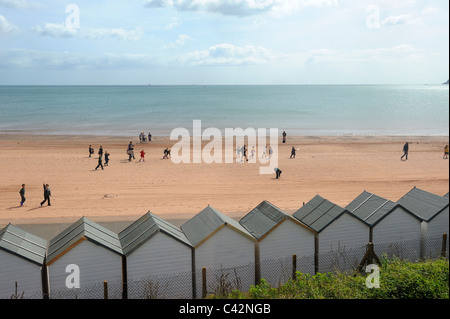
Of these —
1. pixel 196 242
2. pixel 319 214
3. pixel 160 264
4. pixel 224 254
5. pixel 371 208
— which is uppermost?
pixel 371 208

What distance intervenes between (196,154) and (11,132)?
33063 millimetres

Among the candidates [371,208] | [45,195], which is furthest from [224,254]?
[45,195]

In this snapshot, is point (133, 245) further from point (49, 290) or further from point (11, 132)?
point (11, 132)

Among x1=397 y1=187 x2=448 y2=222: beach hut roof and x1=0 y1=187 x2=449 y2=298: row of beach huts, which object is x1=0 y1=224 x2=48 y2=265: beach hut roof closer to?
x1=0 y1=187 x2=449 y2=298: row of beach huts

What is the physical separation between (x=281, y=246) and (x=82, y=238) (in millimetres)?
4370

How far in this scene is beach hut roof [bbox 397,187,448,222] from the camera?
11.8 m

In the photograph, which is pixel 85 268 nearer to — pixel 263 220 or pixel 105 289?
pixel 105 289

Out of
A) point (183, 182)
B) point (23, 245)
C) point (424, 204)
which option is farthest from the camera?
point (183, 182)

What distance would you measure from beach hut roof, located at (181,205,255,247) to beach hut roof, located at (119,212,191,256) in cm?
21

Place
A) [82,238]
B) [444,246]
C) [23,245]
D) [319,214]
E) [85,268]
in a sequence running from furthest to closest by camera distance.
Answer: [319,214] < [444,246] < [23,245] < [85,268] < [82,238]

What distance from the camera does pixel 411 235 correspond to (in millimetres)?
11719

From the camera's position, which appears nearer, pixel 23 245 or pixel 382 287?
pixel 382 287

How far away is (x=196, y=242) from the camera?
10.6 meters
